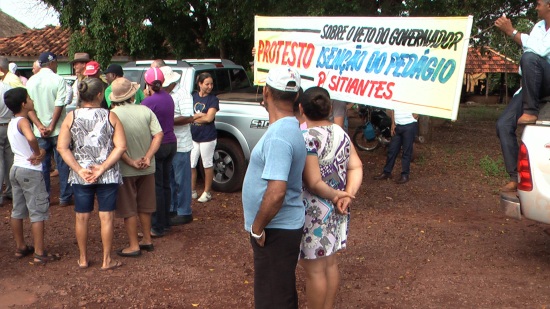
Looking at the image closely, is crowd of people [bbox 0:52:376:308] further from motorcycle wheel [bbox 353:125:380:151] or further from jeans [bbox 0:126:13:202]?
motorcycle wheel [bbox 353:125:380:151]

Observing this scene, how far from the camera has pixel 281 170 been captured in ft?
10.4

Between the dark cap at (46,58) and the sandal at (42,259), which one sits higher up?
the dark cap at (46,58)

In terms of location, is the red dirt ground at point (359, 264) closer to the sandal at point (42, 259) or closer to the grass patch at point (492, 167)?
the sandal at point (42, 259)

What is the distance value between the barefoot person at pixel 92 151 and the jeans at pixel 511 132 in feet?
11.7

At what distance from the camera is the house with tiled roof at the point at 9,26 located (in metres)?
33.2

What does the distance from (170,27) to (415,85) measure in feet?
32.3

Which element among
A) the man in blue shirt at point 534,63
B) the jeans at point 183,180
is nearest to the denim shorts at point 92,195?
the jeans at point 183,180

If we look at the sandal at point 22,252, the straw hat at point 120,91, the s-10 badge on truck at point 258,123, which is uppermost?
the straw hat at point 120,91

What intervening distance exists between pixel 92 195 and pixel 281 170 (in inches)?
109

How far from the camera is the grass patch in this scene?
10624mm

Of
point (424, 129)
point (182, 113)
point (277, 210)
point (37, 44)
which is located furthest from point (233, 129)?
A: point (37, 44)

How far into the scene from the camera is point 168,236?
21.8ft

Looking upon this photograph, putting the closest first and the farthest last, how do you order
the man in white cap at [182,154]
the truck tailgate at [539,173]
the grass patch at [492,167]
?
1. the truck tailgate at [539,173]
2. the man in white cap at [182,154]
3. the grass patch at [492,167]

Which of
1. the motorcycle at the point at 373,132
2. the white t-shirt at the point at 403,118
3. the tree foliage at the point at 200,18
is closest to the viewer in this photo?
the white t-shirt at the point at 403,118
